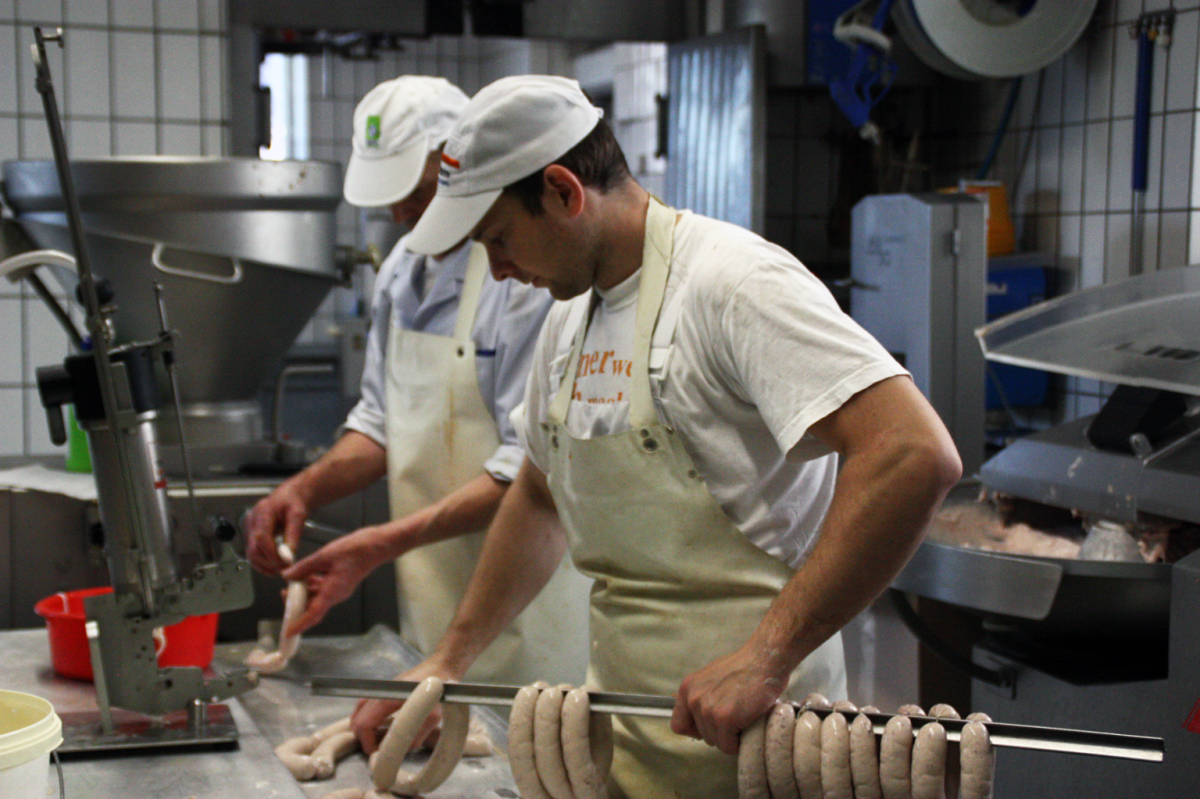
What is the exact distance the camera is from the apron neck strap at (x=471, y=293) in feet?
6.72

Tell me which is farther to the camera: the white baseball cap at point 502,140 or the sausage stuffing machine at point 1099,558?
the sausage stuffing machine at point 1099,558

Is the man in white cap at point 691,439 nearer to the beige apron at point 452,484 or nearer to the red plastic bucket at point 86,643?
the red plastic bucket at point 86,643

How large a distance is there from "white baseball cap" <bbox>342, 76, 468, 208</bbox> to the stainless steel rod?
0.90m

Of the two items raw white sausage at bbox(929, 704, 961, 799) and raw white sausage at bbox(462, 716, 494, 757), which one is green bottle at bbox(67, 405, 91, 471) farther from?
raw white sausage at bbox(929, 704, 961, 799)

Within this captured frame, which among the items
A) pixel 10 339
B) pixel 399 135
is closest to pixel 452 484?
pixel 399 135

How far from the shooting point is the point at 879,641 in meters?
2.84

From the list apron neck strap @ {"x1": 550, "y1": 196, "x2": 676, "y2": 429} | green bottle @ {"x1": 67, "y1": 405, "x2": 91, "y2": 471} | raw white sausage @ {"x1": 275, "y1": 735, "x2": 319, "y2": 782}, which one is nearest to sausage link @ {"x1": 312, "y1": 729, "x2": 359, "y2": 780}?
raw white sausage @ {"x1": 275, "y1": 735, "x2": 319, "y2": 782}

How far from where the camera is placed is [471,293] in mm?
2051

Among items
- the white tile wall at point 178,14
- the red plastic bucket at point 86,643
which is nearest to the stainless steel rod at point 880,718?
the red plastic bucket at point 86,643

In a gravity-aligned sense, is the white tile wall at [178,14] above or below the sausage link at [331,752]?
above

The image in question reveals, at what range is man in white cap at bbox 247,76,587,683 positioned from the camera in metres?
1.94

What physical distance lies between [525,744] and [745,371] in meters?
0.47

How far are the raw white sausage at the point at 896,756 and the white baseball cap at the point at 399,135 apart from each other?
1.23 metres

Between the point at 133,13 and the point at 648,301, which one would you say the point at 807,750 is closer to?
the point at 648,301
